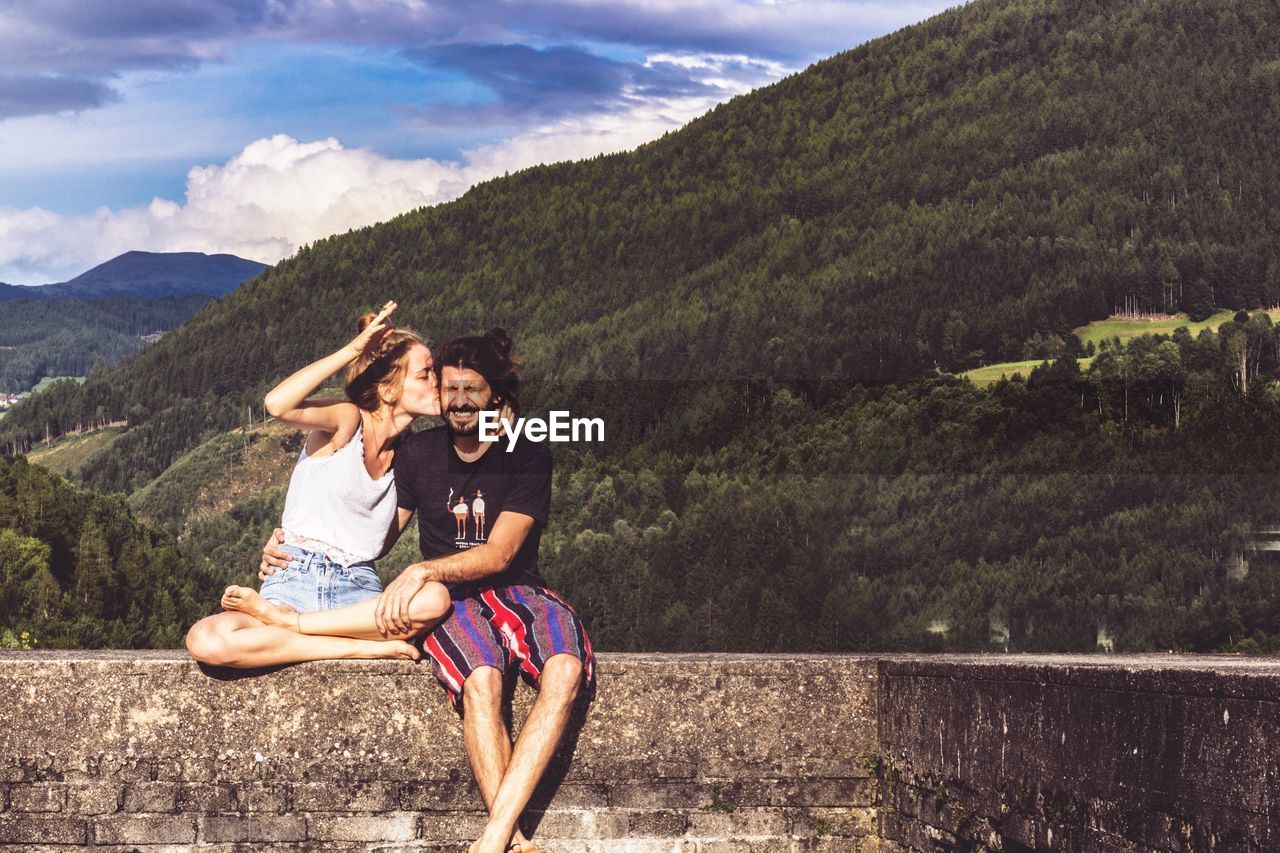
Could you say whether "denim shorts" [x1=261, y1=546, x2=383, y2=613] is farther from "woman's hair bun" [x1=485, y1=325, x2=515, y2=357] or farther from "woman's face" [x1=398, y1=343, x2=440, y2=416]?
"woman's hair bun" [x1=485, y1=325, x2=515, y2=357]

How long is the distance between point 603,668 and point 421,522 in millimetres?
856

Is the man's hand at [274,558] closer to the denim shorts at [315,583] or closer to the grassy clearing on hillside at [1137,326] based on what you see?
the denim shorts at [315,583]

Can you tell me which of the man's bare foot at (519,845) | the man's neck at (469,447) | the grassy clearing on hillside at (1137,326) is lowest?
Result: the man's bare foot at (519,845)

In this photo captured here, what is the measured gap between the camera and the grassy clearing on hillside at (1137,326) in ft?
539

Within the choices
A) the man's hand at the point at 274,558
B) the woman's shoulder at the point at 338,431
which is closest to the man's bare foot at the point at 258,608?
the man's hand at the point at 274,558

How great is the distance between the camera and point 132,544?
99312 mm

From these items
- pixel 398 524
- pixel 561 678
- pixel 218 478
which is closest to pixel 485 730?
pixel 561 678

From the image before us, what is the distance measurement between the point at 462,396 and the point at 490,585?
735 mm

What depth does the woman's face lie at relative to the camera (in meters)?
5.77

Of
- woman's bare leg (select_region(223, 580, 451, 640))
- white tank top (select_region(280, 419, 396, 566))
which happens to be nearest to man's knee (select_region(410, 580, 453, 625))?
woman's bare leg (select_region(223, 580, 451, 640))

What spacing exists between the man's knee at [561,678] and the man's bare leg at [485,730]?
0.16m

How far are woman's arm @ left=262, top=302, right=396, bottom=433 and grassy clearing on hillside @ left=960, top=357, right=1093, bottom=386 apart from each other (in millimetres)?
160196

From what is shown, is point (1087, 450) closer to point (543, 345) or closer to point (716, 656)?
point (543, 345)

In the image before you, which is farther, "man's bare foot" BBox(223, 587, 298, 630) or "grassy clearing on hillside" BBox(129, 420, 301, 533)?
"grassy clearing on hillside" BBox(129, 420, 301, 533)
